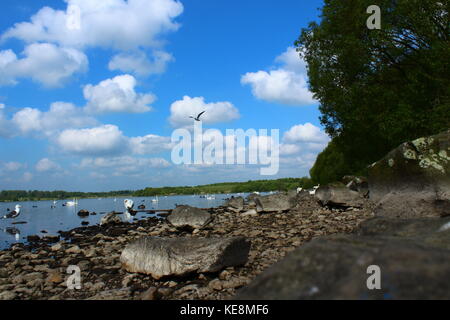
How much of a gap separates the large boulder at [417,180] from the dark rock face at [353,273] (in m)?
7.57

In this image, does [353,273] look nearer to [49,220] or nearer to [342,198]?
[342,198]

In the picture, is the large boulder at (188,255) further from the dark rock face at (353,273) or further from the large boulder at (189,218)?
the large boulder at (189,218)

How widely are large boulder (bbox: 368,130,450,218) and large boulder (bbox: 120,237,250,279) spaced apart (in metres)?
5.46

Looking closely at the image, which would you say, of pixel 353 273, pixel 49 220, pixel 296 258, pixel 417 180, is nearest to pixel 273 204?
pixel 417 180

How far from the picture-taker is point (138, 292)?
6527 millimetres

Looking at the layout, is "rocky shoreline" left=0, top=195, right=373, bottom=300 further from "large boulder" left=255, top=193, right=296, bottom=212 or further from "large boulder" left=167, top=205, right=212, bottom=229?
"large boulder" left=255, top=193, right=296, bottom=212

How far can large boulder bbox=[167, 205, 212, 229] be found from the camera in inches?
586

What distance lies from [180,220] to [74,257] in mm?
5034

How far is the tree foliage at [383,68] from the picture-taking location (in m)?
19.1

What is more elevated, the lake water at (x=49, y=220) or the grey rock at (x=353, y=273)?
the grey rock at (x=353, y=273)

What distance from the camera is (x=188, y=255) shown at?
7027mm

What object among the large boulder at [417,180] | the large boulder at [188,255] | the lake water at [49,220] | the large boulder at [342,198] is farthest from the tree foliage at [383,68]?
the lake water at [49,220]

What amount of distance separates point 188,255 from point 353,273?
4.57 m
